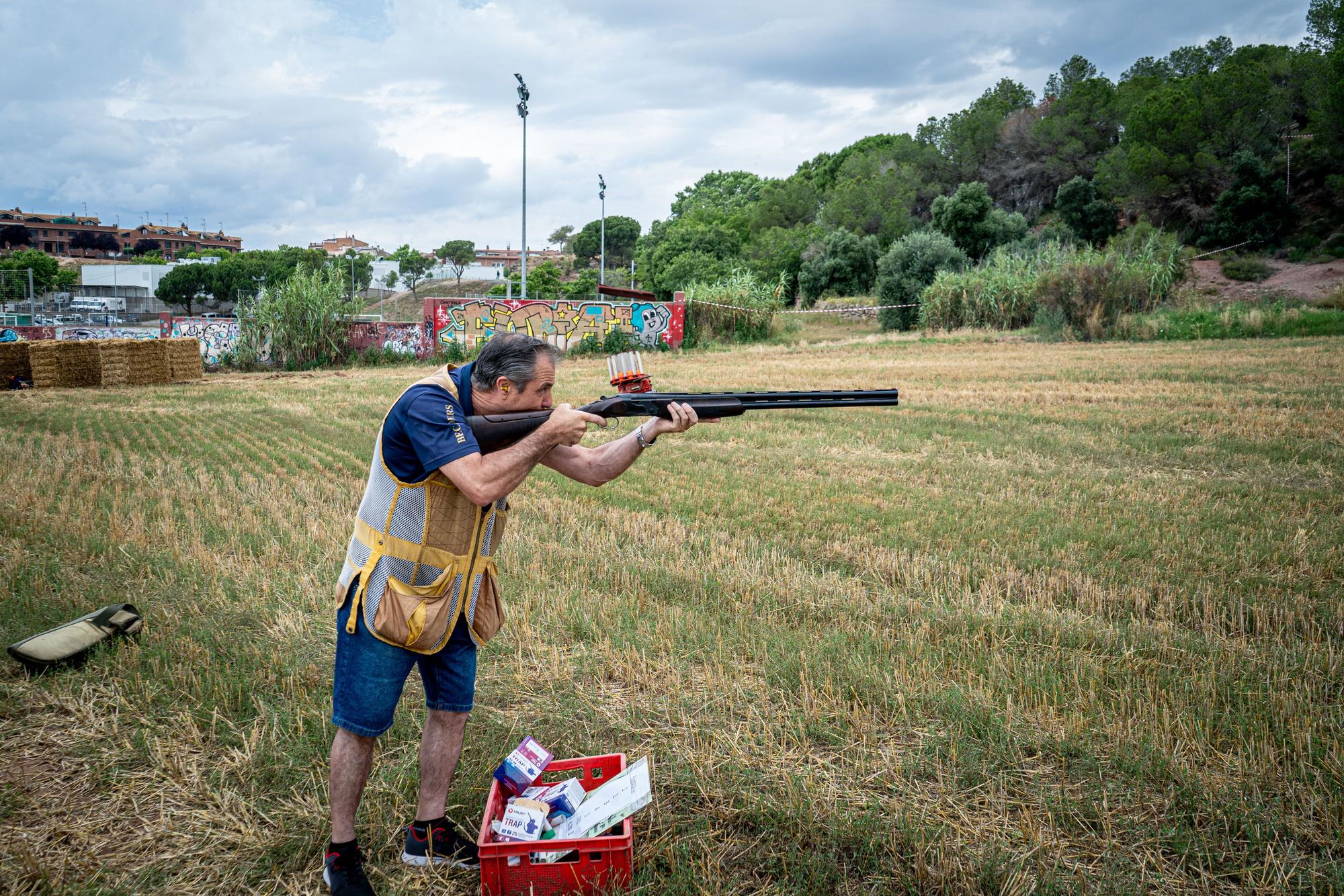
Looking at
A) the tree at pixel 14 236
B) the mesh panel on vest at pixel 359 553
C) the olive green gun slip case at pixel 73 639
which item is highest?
the tree at pixel 14 236

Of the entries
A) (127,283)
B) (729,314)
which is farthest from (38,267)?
(729,314)

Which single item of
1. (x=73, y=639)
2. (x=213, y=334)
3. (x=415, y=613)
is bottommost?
(x=73, y=639)

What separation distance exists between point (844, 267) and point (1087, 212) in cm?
1953

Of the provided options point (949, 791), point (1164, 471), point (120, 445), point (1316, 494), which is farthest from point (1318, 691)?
point (120, 445)

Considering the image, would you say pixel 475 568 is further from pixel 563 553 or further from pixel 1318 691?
pixel 1318 691

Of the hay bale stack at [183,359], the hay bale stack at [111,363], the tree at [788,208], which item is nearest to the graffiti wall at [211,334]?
the hay bale stack at [183,359]

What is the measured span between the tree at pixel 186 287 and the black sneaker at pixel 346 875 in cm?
12019

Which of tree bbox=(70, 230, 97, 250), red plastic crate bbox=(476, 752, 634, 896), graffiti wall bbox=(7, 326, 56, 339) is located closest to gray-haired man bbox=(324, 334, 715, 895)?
red plastic crate bbox=(476, 752, 634, 896)

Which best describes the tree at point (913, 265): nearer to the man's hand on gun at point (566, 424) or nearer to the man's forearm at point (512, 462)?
the man's hand on gun at point (566, 424)

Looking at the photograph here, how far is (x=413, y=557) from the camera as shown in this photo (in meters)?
3.35

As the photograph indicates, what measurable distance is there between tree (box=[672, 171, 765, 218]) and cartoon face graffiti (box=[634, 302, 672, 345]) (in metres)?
110

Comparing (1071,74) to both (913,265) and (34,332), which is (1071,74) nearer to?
(913,265)

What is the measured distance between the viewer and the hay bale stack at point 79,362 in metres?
25.1

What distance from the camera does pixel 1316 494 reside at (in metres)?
9.20
